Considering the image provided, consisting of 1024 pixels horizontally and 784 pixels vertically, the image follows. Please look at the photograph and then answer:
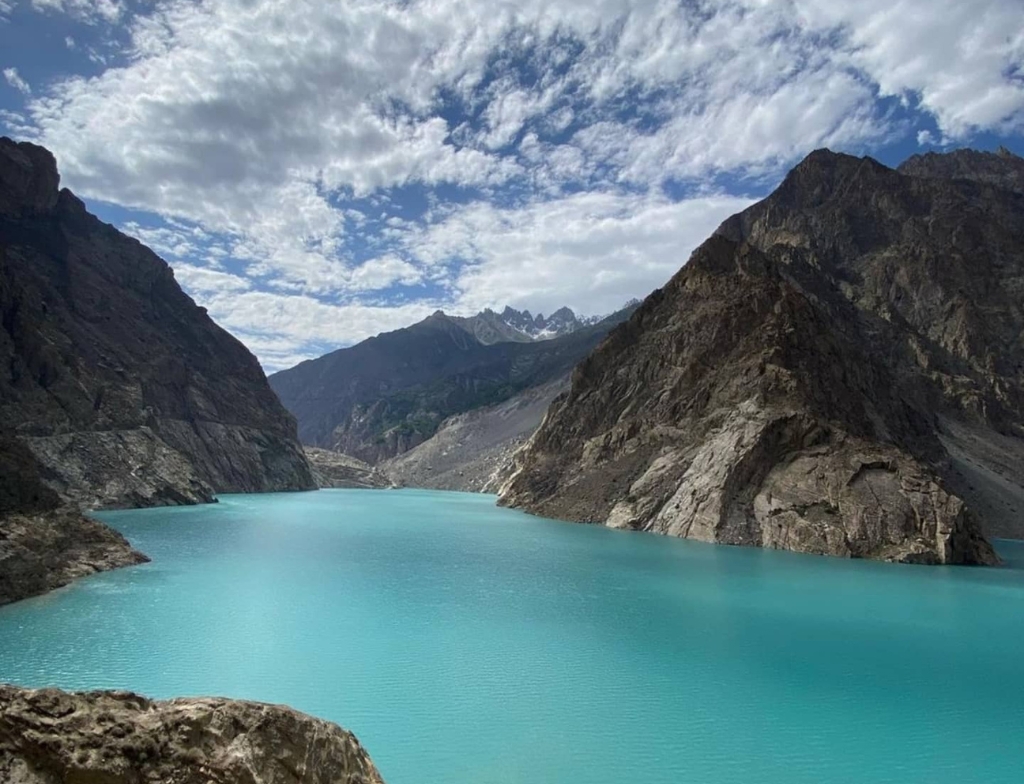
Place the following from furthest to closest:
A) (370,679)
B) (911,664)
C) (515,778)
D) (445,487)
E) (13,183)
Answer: (445,487) → (13,183) → (911,664) → (370,679) → (515,778)

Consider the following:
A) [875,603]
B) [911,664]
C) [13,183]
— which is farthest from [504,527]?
[13,183]

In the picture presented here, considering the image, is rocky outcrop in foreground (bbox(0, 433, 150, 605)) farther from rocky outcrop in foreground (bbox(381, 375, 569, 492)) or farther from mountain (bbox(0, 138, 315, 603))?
rocky outcrop in foreground (bbox(381, 375, 569, 492))

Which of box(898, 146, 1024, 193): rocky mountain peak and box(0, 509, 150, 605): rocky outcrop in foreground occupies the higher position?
box(898, 146, 1024, 193): rocky mountain peak

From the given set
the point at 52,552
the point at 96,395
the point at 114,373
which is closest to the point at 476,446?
the point at 114,373

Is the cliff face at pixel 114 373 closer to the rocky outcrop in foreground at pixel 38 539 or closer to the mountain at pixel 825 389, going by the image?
the rocky outcrop in foreground at pixel 38 539

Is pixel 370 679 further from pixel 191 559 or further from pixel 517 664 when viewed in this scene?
pixel 191 559

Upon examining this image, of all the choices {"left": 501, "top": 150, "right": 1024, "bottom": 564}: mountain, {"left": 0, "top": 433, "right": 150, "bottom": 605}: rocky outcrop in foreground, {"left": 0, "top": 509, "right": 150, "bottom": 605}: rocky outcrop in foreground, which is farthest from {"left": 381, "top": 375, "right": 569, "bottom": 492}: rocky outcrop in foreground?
{"left": 0, "top": 433, "right": 150, "bottom": 605}: rocky outcrop in foreground
